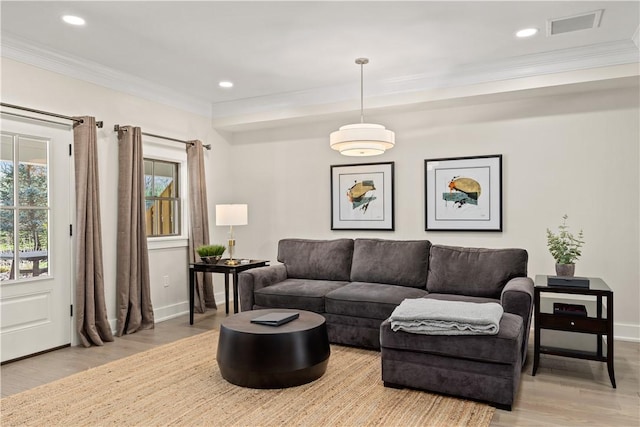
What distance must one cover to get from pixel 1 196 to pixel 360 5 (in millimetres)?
3120

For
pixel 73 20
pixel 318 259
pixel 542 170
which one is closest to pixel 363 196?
pixel 318 259

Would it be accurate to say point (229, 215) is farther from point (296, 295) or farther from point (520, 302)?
point (520, 302)

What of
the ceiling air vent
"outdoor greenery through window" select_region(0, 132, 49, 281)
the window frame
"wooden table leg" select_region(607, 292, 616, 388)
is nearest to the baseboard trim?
"wooden table leg" select_region(607, 292, 616, 388)

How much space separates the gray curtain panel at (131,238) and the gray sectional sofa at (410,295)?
1078 mm

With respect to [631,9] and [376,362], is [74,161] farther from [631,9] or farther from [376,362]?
[631,9]

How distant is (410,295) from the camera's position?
3.90m

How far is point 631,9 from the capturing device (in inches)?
125

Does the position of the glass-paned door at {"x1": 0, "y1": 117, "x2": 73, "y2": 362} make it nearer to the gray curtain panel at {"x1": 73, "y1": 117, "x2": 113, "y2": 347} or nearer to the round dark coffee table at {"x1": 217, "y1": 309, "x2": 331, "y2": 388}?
the gray curtain panel at {"x1": 73, "y1": 117, "x2": 113, "y2": 347}

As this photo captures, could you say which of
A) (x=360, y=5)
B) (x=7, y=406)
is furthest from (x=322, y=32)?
(x=7, y=406)

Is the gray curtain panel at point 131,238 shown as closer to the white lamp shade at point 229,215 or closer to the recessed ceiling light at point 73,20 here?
the white lamp shade at point 229,215

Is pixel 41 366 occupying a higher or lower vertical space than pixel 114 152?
lower

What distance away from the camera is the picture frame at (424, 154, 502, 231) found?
→ 4.64 meters

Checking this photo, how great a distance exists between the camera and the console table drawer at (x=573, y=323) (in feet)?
10.0

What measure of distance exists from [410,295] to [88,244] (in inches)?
114
